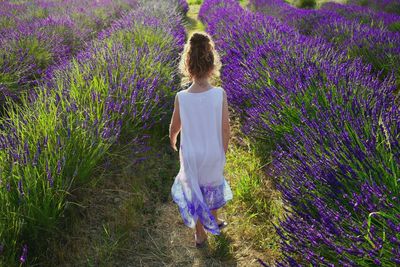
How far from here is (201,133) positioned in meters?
2.33

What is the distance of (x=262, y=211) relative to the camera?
2.83m

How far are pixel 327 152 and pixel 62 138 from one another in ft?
6.03

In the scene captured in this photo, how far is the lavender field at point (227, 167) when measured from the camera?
1.81 metres

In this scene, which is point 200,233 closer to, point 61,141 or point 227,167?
point 227,167

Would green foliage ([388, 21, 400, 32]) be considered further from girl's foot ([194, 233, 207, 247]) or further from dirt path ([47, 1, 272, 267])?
girl's foot ([194, 233, 207, 247])

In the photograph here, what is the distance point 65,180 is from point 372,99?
2.45m

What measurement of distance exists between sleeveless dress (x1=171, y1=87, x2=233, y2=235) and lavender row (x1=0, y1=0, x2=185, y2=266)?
2.22 feet

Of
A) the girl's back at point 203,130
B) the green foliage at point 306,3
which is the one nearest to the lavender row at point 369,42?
the girl's back at point 203,130

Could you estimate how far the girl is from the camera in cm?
224

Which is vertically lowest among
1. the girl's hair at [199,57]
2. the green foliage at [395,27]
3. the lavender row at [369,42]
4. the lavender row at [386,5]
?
the lavender row at [386,5]

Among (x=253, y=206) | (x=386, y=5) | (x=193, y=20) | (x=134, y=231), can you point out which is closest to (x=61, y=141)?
(x=134, y=231)

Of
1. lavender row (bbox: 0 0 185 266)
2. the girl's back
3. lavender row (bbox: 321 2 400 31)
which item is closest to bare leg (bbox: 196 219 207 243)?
the girl's back

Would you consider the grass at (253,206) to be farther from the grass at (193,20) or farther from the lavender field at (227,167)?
the grass at (193,20)

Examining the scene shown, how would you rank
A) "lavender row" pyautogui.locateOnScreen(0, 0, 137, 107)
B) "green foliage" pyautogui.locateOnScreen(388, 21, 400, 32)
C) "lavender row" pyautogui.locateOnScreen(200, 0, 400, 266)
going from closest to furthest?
"lavender row" pyautogui.locateOnScreen(200, 0, 400, 266)
"lavender row" pyautogui.locateOnScreen(0, 0, 137, 107)
"green foliage" pyautogui.locateOnScreen(388, 21, 400, 32)
